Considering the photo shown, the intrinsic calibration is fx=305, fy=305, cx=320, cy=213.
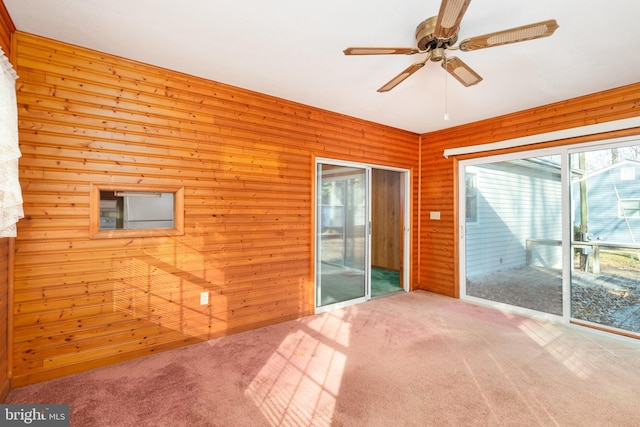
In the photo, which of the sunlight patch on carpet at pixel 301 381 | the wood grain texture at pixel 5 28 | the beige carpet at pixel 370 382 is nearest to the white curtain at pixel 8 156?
the wood grain texture at pixel 5 28

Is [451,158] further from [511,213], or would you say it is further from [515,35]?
[515,35]

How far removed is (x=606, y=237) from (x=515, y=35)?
9.33 ft

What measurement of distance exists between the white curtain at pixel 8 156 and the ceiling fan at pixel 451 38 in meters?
1.98

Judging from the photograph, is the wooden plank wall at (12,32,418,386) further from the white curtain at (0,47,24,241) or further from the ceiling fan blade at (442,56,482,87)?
the ceiling fan blade at (442,56,482,87)

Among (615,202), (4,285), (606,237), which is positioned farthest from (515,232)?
(4,285)

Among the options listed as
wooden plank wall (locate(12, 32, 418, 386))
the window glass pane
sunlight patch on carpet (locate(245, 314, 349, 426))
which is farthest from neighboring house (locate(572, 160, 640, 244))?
the window glass pane

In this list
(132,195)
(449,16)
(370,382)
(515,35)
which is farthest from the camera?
(132,195)

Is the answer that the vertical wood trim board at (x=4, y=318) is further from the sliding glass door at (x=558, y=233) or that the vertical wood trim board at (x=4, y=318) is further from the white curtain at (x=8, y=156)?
the sliding glass door at (x=558, y=233)

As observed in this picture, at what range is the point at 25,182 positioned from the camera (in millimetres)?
2266

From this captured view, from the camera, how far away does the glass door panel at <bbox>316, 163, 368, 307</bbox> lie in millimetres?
4020

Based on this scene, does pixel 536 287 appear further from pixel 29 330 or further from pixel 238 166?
pixel 29 330

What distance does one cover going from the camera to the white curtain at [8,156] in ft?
5.51

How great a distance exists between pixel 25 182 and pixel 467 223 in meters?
4.98

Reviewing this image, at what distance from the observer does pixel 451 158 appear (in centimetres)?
466
